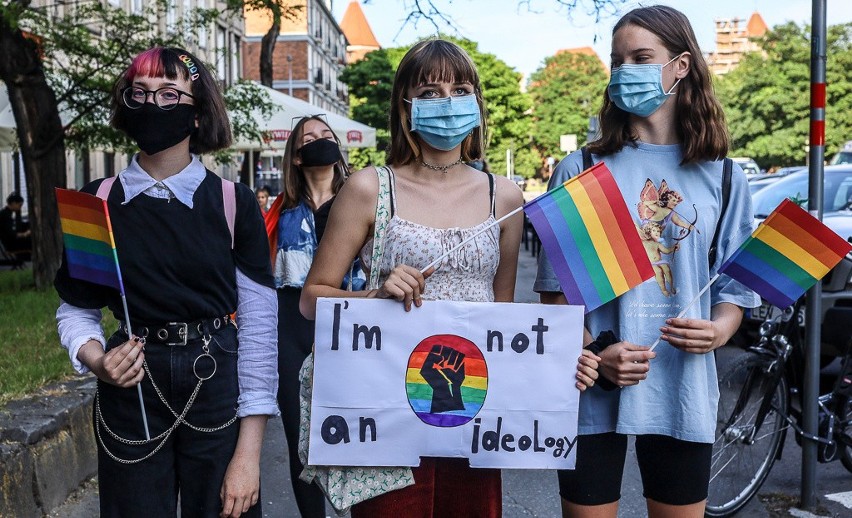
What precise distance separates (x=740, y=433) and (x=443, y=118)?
2761mm

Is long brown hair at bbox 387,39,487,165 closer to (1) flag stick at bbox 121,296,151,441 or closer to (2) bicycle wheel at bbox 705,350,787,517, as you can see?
(1) flag stick at bbox 121,296,151,441

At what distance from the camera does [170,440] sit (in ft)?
7.86

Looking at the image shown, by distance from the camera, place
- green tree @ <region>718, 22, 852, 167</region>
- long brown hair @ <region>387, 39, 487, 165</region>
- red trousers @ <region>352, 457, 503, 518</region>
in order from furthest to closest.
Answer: green tree @ <region>718, 22, 852, 167</region>
long brown hair @ <region>387, 39, 487, 165</region>
red trousers @ <region>352, 457, 503, 518</region>

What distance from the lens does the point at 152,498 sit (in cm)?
237

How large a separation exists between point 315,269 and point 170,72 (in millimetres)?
633

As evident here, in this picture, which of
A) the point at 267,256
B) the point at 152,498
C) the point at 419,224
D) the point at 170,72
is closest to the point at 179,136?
the point at 170,72

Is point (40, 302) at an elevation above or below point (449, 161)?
below

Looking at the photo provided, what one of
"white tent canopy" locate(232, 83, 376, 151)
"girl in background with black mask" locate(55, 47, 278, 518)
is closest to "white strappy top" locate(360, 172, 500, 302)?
"girl in background with black mask" locate(55, 47, 278, 518)

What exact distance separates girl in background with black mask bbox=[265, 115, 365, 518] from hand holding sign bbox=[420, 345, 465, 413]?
1960 mm

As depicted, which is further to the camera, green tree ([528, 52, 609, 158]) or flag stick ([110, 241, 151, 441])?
green tree ([528, 52, 609, 158])

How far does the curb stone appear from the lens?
4.26m

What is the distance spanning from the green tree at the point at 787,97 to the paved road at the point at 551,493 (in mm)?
54667

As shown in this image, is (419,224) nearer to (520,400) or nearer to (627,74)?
(520,400)

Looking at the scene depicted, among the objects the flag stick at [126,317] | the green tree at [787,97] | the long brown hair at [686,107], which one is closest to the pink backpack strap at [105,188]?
the flag stick at [126,317]
